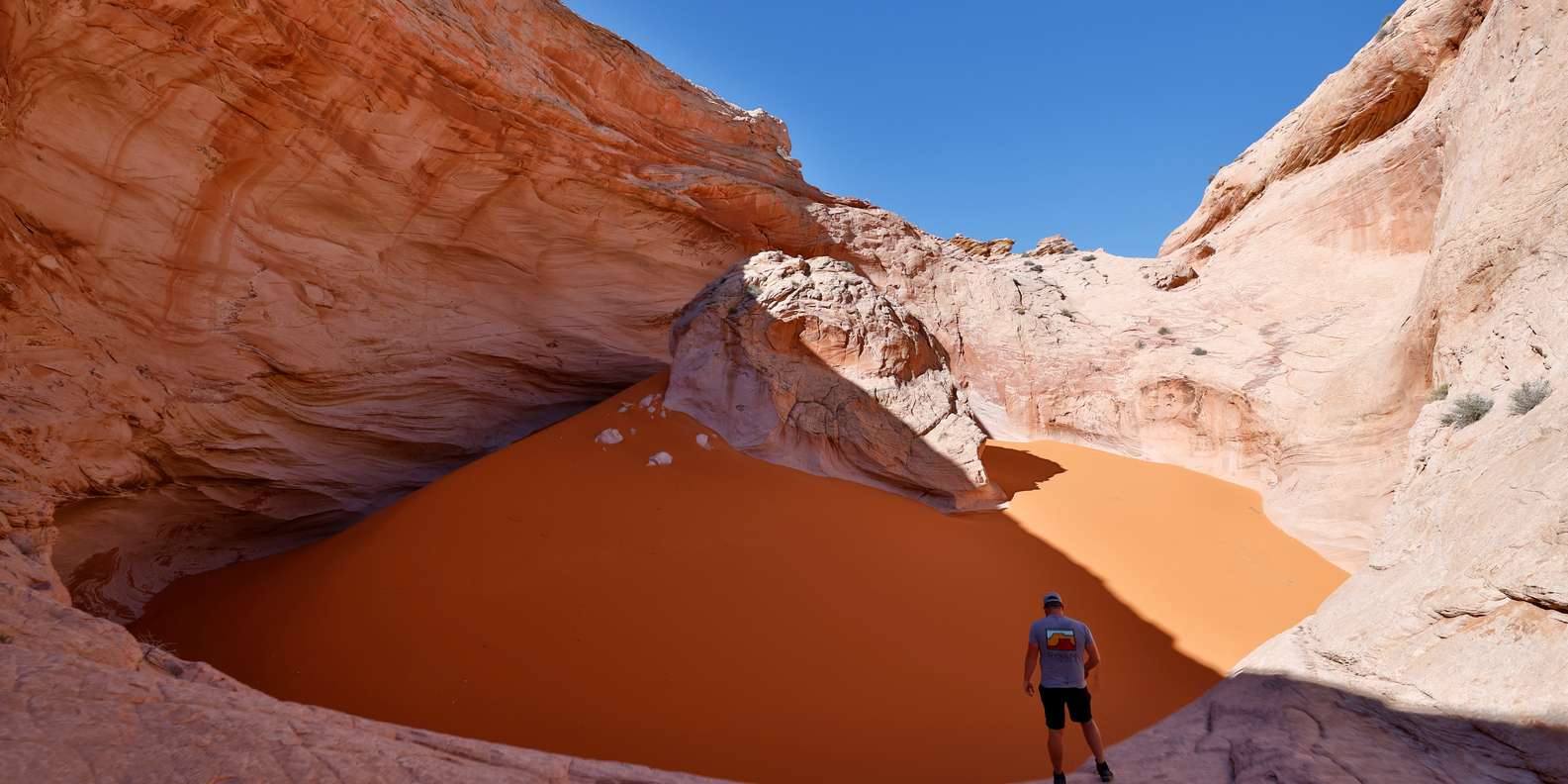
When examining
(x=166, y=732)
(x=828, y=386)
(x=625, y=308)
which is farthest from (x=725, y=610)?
(x=625, y=308)

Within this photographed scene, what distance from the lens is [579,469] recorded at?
851 cm

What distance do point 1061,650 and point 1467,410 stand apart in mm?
4284

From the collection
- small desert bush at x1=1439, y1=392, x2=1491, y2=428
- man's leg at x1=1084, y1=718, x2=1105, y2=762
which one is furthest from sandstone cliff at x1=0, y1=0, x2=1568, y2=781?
man's leg at x1=1084, y1=718, x2=1105, y2=762

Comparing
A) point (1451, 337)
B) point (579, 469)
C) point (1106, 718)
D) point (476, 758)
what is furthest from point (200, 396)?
point (1451, 337)

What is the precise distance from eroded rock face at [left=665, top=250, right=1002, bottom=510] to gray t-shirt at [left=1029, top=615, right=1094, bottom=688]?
4416mm

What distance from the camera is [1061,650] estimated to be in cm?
466

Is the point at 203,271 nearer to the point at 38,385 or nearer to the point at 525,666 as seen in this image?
the point at 38,385

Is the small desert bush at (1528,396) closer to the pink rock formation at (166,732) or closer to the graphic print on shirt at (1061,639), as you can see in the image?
the graphic print on shirt at (1061,639)

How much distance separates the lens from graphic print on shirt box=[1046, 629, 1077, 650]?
464cm

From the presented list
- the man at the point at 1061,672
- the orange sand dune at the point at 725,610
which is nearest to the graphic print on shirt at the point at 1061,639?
the man at the point at 1061,672

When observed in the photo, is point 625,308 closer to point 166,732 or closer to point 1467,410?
point 166,732

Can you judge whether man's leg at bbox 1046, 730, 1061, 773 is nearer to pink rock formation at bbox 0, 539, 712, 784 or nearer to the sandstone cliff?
the sandstone cliff

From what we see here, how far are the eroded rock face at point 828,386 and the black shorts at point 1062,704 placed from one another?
15.0 feet

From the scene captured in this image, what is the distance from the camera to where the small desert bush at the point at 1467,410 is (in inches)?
226
